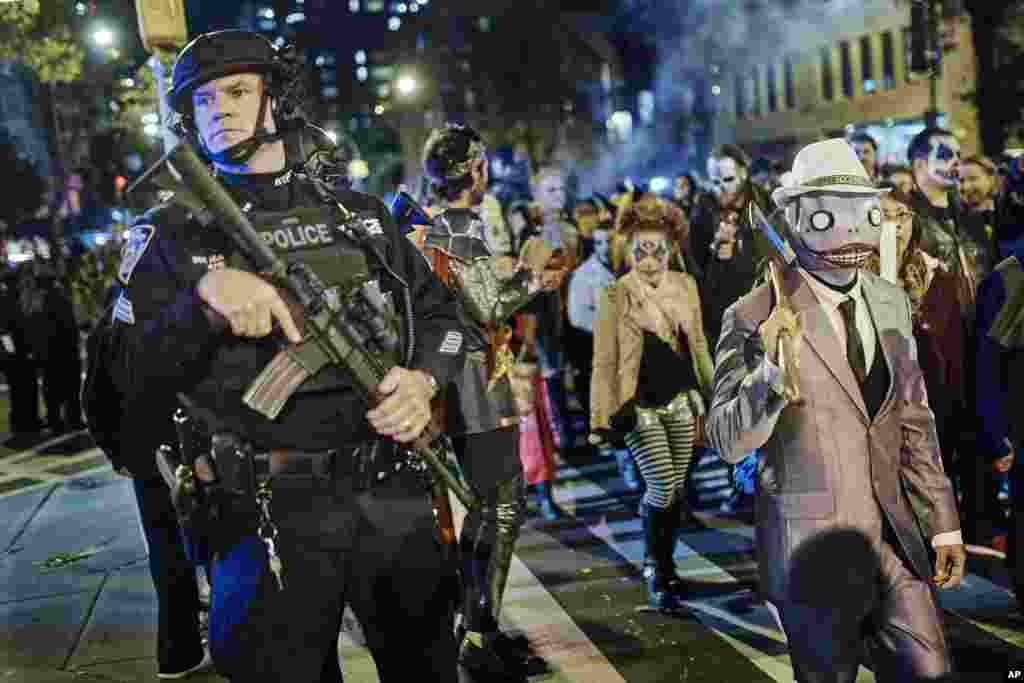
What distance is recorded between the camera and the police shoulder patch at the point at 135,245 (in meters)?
3.39

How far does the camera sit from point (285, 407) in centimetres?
338

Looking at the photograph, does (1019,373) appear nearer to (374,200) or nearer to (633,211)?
(633,211)

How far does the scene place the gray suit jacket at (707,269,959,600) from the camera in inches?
151

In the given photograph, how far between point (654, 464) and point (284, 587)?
349cm

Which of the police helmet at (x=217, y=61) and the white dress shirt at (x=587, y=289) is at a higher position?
the police helmet at (x=217, y=61)

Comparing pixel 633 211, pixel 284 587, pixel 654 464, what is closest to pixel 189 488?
pixel 284 587

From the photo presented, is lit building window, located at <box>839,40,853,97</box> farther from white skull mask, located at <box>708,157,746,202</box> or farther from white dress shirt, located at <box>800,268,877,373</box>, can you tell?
white dress shirt, located at <box>800,268,877,373</box>

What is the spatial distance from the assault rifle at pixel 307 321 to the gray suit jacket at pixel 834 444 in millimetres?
1132

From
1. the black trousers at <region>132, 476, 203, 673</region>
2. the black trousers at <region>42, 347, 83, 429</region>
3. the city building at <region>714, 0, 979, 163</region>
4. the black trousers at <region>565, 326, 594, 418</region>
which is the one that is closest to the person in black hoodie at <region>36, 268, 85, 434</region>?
the black trousers at <region>42, 347, 83, 429</region>

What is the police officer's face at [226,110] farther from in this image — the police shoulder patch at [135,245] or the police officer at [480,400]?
the police officer at [480,400]

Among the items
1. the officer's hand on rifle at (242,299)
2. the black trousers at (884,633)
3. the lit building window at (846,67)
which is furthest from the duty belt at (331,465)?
the lit building window at (846,67)

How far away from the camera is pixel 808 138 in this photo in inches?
2057

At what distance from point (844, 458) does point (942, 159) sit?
15.9 ft

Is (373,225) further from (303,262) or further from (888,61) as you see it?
(888,61)
